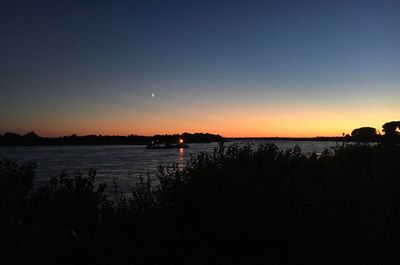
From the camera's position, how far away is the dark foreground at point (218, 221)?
7.21 metres

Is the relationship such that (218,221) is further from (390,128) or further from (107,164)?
(107,164)

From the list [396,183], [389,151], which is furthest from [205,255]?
[389,151]

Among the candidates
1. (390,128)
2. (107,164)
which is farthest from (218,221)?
(107,164)

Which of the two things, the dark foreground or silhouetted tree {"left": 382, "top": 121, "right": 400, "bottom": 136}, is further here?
silhouetted tree {"left": 382, "top": 121, "right": 400, "bottom": 136}

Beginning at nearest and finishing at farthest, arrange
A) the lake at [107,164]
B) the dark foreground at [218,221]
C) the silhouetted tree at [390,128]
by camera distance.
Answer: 1. the dark foreground at [218,221]
2. the silhouetted tree at [390,128]
3. the lake at [107,164]

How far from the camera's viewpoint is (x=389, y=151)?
10.1 metres

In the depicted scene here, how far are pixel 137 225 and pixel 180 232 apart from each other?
90cm

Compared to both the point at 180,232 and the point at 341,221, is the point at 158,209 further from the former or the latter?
the point at 341,221

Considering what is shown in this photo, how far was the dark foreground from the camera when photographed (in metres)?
7.21

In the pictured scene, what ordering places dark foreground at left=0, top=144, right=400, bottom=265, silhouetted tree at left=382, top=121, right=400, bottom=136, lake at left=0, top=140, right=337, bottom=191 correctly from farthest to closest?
1. lake at left=0, top=140, right=337, bottom=191
2. silhouetted tree at left=382, top=121, right=400, bottom=136
3. dark foreground at left=0, top=144, right=400, bottom=265

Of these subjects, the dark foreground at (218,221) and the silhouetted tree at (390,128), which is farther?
the silhouetted tree at (390,128)

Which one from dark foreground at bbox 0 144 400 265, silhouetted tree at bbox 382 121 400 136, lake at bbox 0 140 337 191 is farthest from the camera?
lake at bbox 0 140 337 191

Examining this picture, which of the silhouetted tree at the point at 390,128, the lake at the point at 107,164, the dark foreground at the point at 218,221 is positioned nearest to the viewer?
the dark foreground at the point at 218,221

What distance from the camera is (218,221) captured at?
27.8ft
